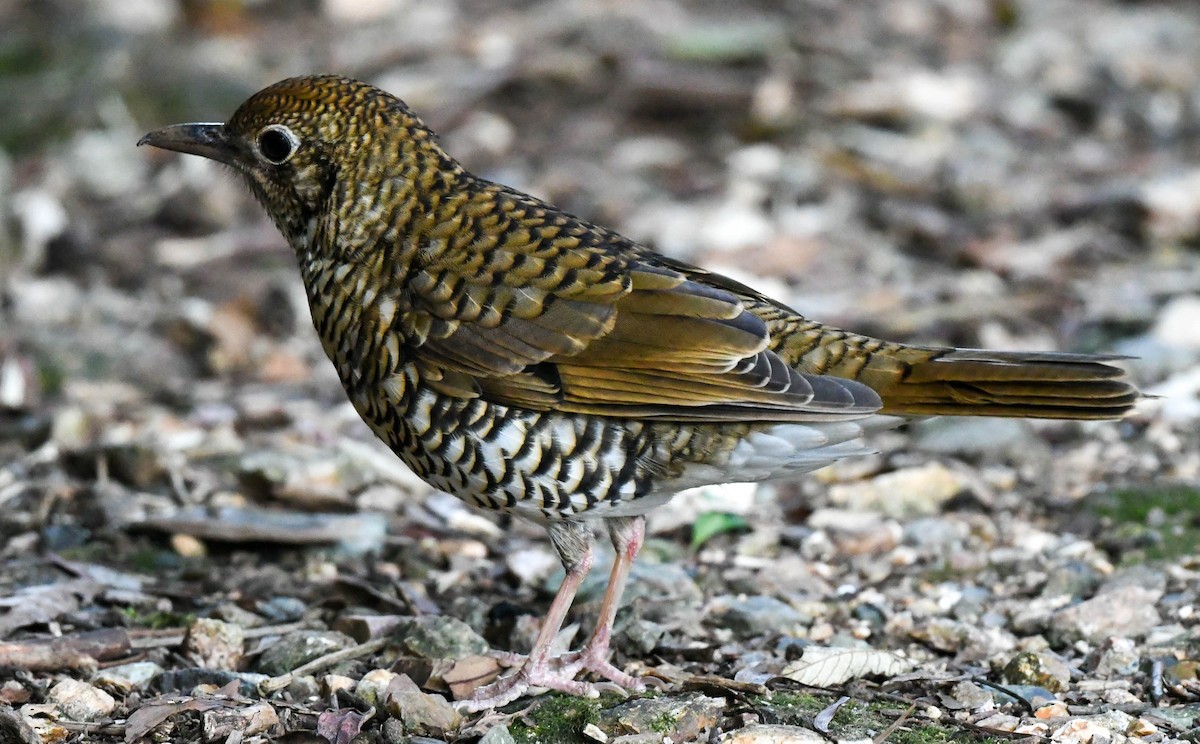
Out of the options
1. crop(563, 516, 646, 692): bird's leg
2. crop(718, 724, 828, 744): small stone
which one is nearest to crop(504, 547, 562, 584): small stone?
crop(563, 516, 646, 692): bird's leg

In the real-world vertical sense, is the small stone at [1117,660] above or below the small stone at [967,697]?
above

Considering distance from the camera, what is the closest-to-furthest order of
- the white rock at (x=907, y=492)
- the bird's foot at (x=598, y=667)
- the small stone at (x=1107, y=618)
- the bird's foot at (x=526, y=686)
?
the bird's foot at (x=526, y=686), the bird's foot at (x=598, y=667), the small stone at (x=1107, y=618), the white rock at (x=907, y=492)

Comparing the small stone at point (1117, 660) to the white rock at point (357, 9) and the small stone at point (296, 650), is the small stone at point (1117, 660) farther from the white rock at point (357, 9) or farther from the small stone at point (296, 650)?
the white rock at point (357, 9)

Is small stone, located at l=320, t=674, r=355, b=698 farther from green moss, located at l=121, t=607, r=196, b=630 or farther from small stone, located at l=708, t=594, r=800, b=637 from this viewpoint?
small stone, located at l=708, t=594, r=800, b=637

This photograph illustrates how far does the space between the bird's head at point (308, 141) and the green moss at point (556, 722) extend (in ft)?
5.12

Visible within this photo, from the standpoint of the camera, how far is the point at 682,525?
18.4ft

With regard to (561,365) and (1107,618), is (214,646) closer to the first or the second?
(561,365)

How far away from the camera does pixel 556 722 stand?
3.98 m

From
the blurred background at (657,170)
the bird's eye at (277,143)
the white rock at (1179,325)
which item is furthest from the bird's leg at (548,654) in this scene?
the white rock at (1179,325)

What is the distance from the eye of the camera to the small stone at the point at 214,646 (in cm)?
439

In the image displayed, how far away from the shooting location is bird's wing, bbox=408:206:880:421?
424 centimetres

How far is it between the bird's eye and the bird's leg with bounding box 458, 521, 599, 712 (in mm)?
1319

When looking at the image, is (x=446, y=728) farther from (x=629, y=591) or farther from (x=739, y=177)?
(x=739, y=177)

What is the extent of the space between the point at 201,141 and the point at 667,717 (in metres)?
2.19
